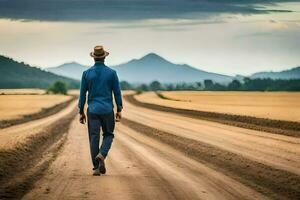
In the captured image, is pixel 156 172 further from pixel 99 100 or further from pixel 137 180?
pixel 99 100

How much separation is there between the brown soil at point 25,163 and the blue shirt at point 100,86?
1718 mm

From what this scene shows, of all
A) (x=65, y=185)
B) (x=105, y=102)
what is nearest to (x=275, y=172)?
(x=105, y=102)

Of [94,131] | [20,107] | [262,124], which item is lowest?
[20,107]

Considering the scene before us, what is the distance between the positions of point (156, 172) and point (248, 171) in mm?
2075

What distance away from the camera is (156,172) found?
12875mm

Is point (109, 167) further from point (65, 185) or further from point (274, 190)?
point (274, 190)

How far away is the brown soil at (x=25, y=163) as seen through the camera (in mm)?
11098

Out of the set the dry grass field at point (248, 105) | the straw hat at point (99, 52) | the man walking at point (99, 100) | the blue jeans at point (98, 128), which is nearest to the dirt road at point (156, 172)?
the blue jeans at point (98, 128)

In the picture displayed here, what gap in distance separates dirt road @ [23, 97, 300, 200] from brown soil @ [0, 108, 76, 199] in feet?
0.83

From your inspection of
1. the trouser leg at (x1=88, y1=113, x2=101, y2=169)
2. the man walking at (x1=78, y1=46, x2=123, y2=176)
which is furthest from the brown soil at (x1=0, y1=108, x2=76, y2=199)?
the man walking at (x1=78, y1=46, x2=123, y2=176)

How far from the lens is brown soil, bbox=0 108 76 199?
11098 mm

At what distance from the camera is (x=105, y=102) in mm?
12664

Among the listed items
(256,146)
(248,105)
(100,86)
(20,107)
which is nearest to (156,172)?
(100,86)

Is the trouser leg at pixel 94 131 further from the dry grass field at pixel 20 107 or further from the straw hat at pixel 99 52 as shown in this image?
the dry grass field at pixel 20 107
